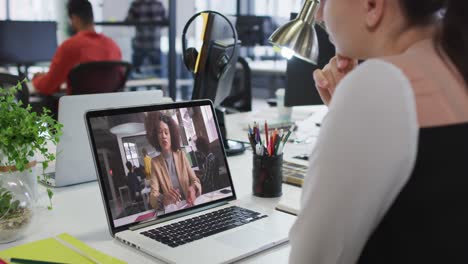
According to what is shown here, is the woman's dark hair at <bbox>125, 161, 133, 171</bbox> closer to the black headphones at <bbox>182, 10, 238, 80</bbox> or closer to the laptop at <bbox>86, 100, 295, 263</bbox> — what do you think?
the laptop at <bbox>86, 100, 295, 263</bbox>

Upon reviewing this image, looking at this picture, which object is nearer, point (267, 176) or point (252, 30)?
point (267, 176)

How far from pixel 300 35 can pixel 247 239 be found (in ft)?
2.42

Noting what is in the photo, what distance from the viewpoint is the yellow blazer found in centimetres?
111

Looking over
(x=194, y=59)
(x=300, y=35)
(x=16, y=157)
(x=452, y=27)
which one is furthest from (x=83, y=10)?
(x=452, y=27)

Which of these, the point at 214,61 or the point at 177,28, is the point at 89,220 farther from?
the point at 177,28

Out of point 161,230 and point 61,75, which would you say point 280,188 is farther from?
point 61,75

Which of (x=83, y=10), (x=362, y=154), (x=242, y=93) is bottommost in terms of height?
(x=242, y=93)

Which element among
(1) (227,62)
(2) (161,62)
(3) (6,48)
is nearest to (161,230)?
(1) (227,62)

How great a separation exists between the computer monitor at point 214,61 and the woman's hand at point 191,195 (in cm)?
50

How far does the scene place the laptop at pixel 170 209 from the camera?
3.21 ft

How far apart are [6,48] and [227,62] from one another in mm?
3195

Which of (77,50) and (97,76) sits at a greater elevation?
(77,50)

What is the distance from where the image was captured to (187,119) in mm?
1231

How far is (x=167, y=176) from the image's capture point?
1.14 m
